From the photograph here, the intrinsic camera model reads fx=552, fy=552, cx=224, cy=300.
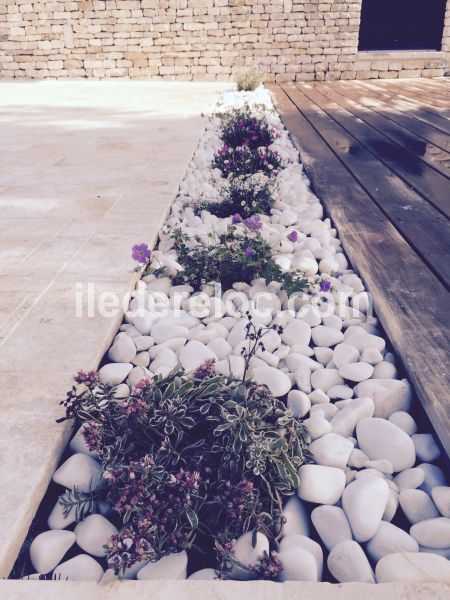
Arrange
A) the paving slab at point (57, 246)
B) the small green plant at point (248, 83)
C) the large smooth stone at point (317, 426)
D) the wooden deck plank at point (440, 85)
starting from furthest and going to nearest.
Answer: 1. the small green plant at point (248, 83)
2. the wooden deck plank at point (440, 85)
3. the large smooth stone at point (317, 426)
4. the paving slab at point (57, 246)

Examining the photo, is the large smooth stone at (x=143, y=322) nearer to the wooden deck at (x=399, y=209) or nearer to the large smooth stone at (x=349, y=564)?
the wooden deck at (x=399, y=209)

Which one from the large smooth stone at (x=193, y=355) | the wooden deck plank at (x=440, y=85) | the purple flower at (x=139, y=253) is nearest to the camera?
the large smooth stone at (x=193, y=355)

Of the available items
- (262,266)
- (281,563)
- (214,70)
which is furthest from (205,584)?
(214,70)

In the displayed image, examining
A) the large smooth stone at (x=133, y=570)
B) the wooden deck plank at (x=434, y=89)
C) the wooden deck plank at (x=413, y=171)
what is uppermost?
the wooden deck plank at (x=434, y=89)

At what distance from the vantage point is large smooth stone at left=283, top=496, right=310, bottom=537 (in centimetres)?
112

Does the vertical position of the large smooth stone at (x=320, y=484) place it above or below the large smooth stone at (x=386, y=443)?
below

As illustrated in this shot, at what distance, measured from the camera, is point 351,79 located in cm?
1096

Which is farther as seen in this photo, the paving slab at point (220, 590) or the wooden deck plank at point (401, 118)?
the wooden deck plank at point (401, 118)

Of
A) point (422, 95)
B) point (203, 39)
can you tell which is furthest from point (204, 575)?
point (203, 39)

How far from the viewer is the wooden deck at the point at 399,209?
1566 millimetres

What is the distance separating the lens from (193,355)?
1617 mm

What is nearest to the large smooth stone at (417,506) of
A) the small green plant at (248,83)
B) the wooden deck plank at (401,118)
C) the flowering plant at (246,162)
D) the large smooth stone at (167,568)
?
the large smooth stone at (167,568)

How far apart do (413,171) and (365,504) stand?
8.90ft

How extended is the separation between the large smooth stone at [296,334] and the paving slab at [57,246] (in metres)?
0.55
